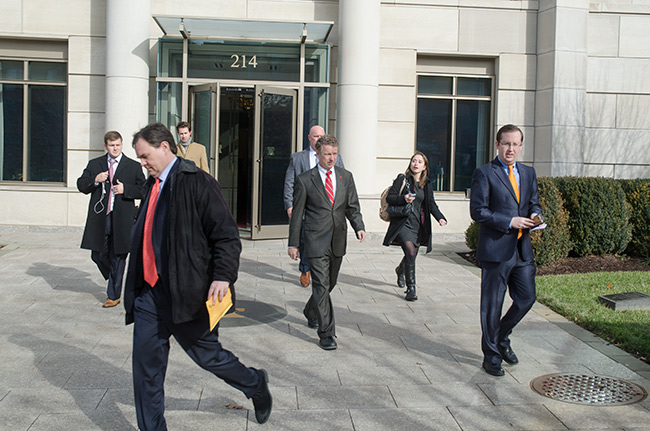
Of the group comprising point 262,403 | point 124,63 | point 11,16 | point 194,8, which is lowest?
point 262,403

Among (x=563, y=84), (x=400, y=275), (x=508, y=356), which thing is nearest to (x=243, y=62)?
(x=563, y=84)

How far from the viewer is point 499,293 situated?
599 cm

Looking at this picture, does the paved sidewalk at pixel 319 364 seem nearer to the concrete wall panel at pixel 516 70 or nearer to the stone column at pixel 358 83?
the stone column at pixel 358 83

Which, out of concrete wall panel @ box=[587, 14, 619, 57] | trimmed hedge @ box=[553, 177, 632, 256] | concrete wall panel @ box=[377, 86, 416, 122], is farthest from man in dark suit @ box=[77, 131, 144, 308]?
concrete wall panel @ box=[587, 14, 619, 57]

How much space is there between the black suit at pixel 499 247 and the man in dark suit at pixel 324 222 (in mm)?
1243

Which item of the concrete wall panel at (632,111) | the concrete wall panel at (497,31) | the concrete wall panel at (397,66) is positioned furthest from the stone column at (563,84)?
the concrete wall panel at (397,66)

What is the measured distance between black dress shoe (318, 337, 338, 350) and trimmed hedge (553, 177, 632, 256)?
6297 millimetres

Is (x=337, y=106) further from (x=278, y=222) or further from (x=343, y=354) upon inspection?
(x=343, y=354)

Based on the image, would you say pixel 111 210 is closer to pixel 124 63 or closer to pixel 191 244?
pixel 191 244

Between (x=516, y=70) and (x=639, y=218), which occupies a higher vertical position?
(x=516, y=70)

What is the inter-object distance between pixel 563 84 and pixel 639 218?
386 cm

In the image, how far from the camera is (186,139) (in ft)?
33.4

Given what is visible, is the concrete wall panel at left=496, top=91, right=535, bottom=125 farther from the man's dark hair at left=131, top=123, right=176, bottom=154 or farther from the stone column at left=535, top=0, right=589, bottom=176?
the man's dark hair at left=131, top=123, right=176, bottom=154

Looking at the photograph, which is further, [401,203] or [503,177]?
[401,203]
